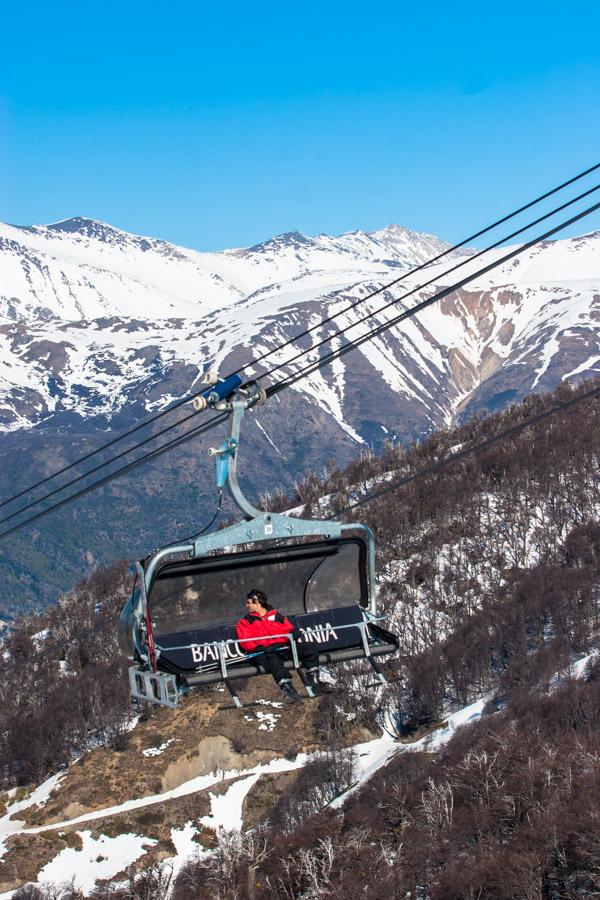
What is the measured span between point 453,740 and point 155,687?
110 m

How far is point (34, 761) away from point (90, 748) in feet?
25.6

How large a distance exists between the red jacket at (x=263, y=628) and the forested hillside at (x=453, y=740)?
4884 centimetres

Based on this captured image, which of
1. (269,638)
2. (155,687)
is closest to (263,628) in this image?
(269,638)

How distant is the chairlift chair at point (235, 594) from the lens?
22.4 meters

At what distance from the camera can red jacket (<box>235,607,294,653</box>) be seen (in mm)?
24486

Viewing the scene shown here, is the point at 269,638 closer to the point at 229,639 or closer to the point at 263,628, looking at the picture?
the point at 263,628

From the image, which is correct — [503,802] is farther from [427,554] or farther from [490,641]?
[427,554]

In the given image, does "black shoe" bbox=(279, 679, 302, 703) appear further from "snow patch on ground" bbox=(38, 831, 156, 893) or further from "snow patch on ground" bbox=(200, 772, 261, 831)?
"snow patch on ground" bbox=(200, 772, 261, 831)

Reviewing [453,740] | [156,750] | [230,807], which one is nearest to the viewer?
[453,740]

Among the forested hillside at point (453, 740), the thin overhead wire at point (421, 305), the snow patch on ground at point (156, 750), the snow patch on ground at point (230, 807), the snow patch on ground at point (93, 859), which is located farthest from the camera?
the snow patch on ground at point (156, 750)

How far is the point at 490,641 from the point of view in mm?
157000

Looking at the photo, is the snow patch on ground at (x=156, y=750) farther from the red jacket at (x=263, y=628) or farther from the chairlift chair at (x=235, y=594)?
the red jacket at (x=263, y=628)

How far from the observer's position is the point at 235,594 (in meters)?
25.8

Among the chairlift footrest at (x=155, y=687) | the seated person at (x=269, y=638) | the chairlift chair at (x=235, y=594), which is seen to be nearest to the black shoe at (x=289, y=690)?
the seated person at (x=269, y=638)
